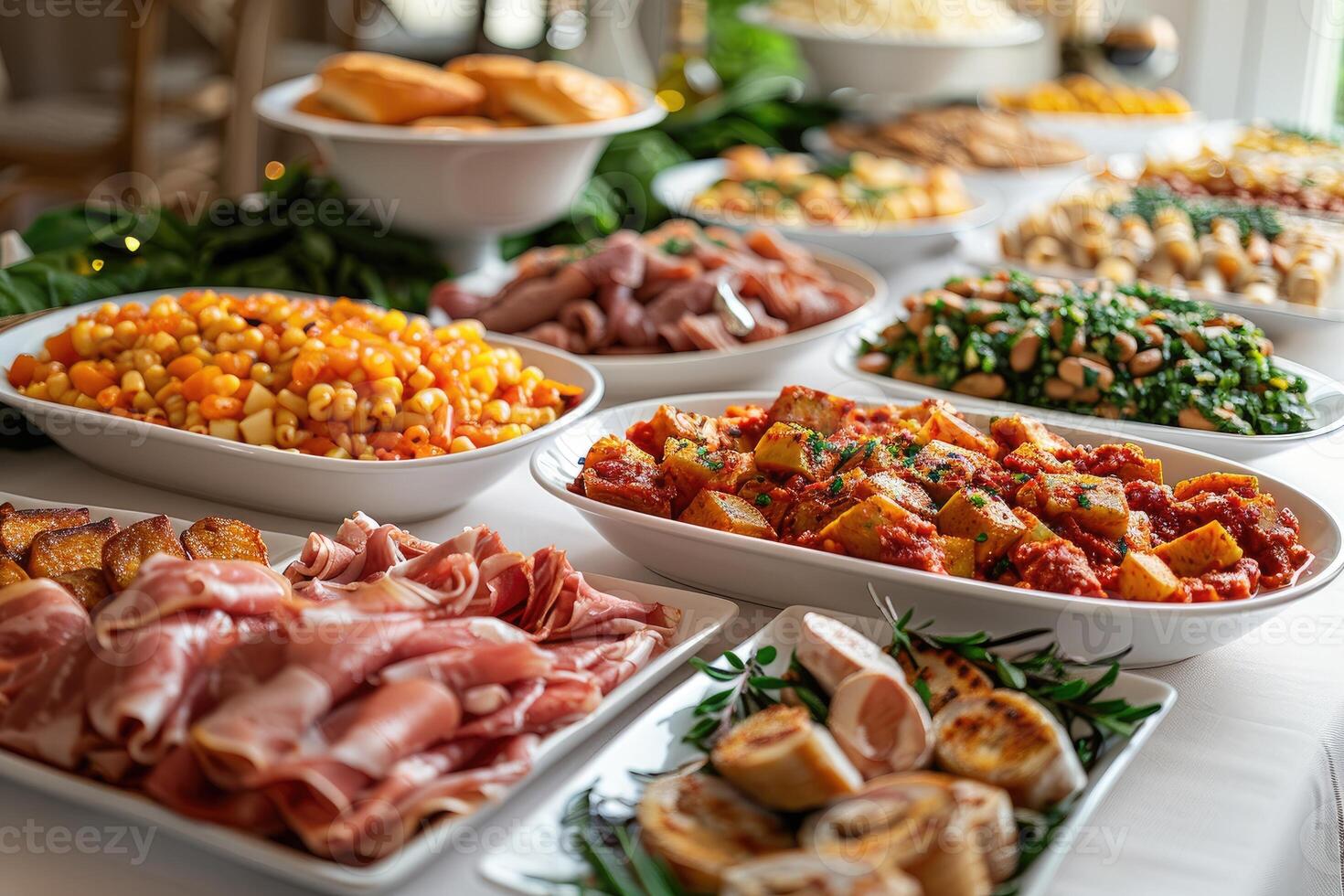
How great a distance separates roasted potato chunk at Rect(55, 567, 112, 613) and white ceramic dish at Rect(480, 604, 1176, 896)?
18.0 inches

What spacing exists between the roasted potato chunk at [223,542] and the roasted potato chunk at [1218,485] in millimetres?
940

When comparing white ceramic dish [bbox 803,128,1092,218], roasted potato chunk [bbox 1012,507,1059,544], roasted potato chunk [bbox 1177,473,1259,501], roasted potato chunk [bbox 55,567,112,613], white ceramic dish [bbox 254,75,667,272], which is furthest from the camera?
white ceramic dish [bbox 803,128,1092,218]

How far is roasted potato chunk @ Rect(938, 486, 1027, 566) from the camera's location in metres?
1.20

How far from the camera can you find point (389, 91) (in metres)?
2.08

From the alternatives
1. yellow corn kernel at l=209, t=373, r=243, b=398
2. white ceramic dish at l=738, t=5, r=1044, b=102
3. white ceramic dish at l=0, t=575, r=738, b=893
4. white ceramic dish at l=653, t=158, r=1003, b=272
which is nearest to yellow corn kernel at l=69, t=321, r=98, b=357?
yellow corn kernel at l=209, t=373, r=243, b=398

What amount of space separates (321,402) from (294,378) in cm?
6

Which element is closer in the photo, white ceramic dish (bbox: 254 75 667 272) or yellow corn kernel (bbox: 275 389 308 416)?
yellow corn kernel (bbox: 275 389 308 416)

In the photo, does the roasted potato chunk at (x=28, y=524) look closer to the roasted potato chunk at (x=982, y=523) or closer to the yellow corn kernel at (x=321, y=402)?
the yellow corn kernel at (x=321, y=402)

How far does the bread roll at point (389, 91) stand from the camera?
6.82ft

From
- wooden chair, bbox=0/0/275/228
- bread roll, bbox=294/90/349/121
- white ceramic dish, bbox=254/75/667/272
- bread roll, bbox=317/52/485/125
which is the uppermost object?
bread roll, bbox=317/52/485/125

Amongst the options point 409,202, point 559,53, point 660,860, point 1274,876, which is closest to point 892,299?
point 409,202

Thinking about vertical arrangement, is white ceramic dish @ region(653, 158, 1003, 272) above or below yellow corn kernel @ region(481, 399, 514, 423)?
below

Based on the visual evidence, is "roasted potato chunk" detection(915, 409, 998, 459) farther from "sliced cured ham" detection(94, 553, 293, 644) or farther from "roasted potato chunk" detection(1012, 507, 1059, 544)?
"sliced cured ham" detection(94, 553, 293, 644)

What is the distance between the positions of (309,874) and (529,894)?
140mm
